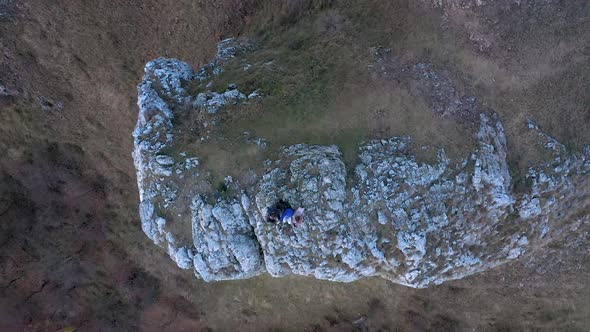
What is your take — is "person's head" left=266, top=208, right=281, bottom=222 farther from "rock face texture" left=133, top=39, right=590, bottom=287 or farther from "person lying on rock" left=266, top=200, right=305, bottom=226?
"rock face texture" left=133, top=39, right=590, bottom=287

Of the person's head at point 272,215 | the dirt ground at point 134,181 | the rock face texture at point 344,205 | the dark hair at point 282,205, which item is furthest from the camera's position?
the dirt ground at point 134,181

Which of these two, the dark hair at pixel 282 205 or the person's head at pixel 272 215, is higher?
the dark hair at pixel 282 205

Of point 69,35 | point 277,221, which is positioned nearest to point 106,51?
point 69,35

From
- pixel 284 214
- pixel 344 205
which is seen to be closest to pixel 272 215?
pixel 284 214

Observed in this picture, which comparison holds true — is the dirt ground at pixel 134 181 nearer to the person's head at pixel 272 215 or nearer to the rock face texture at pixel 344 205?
the rock face texture at pixel 344 205

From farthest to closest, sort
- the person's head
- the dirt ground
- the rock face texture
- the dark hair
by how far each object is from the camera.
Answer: the dirt ground, the rock face texture, the dark hair, the person's head

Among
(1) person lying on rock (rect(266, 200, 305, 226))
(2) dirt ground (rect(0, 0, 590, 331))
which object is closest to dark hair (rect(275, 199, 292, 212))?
(1) person lying on rock (rect(266, 200, 305, 226))

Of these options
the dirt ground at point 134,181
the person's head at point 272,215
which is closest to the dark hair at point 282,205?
the person's head at point 272,215

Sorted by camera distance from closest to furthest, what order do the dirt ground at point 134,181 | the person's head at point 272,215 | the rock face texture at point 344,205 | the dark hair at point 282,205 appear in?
the person's head at point 272,215, the dark hair at point 282,205, the rock face texture at point 344,205, the dirt ground at point 134,181
